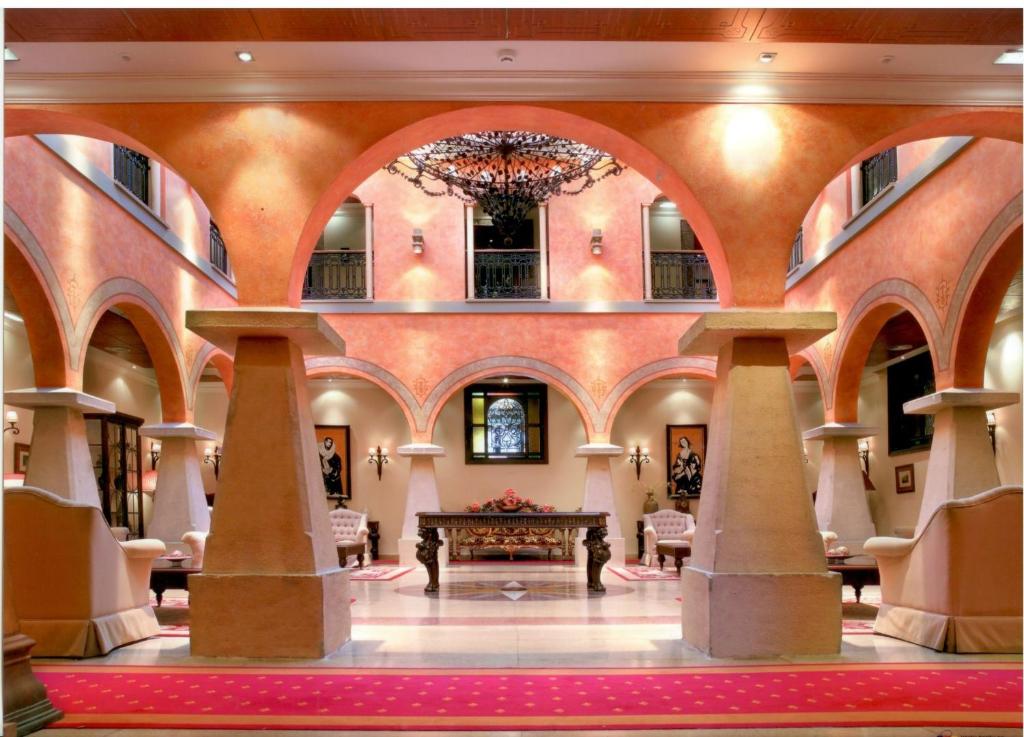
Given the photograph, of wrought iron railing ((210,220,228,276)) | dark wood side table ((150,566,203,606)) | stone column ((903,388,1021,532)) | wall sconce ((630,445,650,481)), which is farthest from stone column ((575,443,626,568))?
dark wood side table ((150,566,203,606))

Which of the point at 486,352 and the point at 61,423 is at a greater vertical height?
the point at 486,352

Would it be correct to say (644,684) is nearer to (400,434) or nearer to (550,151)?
(550,151)

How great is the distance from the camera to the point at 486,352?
15578 mm

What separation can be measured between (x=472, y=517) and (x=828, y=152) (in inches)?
250

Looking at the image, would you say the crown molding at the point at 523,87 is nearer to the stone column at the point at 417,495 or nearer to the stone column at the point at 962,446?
the stone column at the point at 962,446

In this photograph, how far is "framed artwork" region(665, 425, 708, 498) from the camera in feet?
59.4

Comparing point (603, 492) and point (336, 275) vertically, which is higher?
point (336, 275)

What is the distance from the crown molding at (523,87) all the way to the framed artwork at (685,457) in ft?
40.2

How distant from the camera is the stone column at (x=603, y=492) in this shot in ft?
49.1

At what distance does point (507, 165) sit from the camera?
10.4m

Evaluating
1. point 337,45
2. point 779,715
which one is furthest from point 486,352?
point 779,715

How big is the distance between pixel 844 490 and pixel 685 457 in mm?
6095

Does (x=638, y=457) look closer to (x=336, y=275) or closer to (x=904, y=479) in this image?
(x=904, y=479)

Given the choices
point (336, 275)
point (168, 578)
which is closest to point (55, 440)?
point (168, 578)
